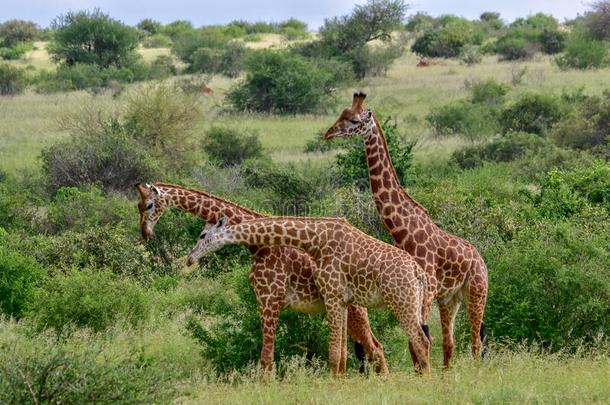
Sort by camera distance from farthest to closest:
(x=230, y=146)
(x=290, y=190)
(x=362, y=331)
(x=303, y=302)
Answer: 1. (x=230, y=146)
2. (x=290, y=190)
3. (x=362, y=331)
4. (x=303, y=302)

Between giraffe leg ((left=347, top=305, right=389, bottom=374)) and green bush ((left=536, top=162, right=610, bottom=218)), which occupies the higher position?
giraffe leg ((left=347, top=305, right=389, bottom=374))

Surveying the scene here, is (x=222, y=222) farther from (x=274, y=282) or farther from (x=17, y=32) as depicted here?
(x=17, y=32)

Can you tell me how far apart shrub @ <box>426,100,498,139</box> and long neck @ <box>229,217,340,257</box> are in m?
23.5

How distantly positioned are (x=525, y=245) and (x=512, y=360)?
10.9 feet

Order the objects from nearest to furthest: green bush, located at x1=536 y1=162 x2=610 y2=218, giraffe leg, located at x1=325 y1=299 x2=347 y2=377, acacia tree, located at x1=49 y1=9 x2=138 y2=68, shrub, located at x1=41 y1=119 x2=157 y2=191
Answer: giraffe leg, located at x1=325 y1=299 x2=347 y2=377 → green bush, located at x1=536 y1=162 x2=610 y2=218 → shrub, located at x1=41 y1=119 x2=157 y2=191 → acacia tree, located at x1=49 y1=9 x2=138 y2=68

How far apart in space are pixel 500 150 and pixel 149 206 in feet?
66.2

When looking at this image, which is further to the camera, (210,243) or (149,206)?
(149,206)

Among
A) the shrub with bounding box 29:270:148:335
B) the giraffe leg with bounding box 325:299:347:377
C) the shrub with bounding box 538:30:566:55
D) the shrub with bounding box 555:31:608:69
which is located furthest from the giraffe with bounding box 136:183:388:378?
the shrub with bounding box 538:30:566:55

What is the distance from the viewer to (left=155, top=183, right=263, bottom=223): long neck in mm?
11188

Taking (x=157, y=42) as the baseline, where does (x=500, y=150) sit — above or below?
above

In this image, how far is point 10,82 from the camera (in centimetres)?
4694

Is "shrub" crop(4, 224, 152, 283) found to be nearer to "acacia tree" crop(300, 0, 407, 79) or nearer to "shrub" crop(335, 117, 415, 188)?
"shrub" crop(335, 117, 415, 188)

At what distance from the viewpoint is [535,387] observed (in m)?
9.47

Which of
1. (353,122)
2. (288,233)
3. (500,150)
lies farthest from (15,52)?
(288,233)
